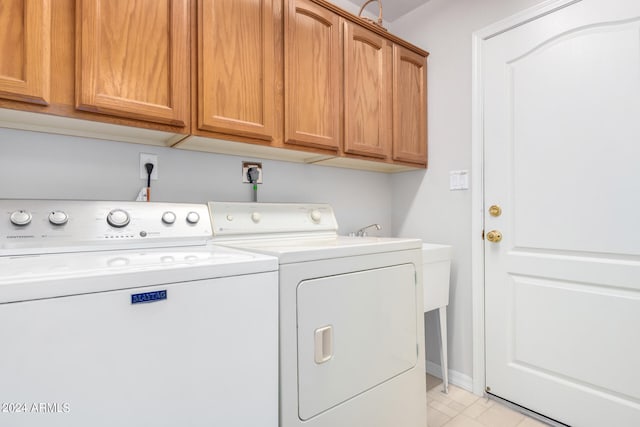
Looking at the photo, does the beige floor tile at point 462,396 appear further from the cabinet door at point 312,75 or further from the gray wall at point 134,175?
the cabinet door at point 312,75

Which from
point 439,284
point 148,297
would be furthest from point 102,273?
point 439,284

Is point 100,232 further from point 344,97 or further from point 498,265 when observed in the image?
point 498,265

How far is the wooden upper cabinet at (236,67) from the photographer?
1289 mm

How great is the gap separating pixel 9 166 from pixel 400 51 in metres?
2.04

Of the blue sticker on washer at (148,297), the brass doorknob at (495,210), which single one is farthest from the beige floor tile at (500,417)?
the blue sticker on washer at (148,297)

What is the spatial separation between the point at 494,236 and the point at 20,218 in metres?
2.15

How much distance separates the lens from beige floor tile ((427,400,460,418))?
177cm

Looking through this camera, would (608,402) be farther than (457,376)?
No

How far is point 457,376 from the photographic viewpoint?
2064 millimetres

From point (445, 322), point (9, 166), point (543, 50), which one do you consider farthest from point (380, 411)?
point (543, 50)

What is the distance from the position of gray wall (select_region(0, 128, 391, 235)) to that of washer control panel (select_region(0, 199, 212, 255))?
19 cm

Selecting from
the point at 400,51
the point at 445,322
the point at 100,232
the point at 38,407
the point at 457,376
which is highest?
the point at 400,51

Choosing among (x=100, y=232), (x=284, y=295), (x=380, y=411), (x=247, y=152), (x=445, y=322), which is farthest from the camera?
(x=445, y=322)

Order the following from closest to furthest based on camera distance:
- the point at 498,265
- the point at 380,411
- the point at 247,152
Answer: the point at 380,411 < the point at 247,152 < the point at 498,265
